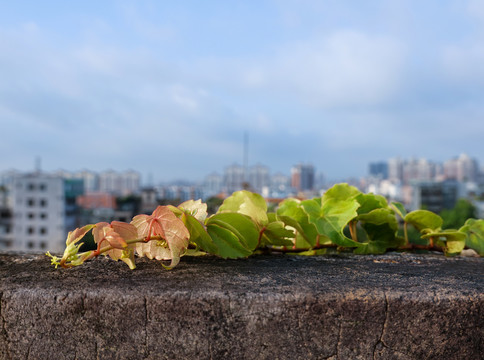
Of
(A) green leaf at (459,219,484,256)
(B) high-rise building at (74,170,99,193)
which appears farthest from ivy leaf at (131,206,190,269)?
(B) high-rise building at (74,170,99,193)

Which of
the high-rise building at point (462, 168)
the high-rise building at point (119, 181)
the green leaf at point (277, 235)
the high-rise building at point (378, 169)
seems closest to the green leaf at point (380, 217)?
the green leaf at point (277, 235)

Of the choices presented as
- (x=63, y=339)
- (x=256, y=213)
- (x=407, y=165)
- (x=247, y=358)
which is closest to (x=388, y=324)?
(x=247, y=358)

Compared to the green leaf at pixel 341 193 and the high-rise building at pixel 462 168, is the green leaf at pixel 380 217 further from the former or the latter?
the high-rise building at pixel 462 168

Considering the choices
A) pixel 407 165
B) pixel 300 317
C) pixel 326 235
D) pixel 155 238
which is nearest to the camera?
pixel 300 317

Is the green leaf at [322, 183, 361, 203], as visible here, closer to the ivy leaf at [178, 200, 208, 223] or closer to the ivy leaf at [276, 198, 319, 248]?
the ivy leaf at [276, 198, 319, 248]

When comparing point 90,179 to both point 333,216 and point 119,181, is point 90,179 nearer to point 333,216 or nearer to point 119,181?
point 119,181

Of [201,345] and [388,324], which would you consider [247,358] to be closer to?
[201,345]
